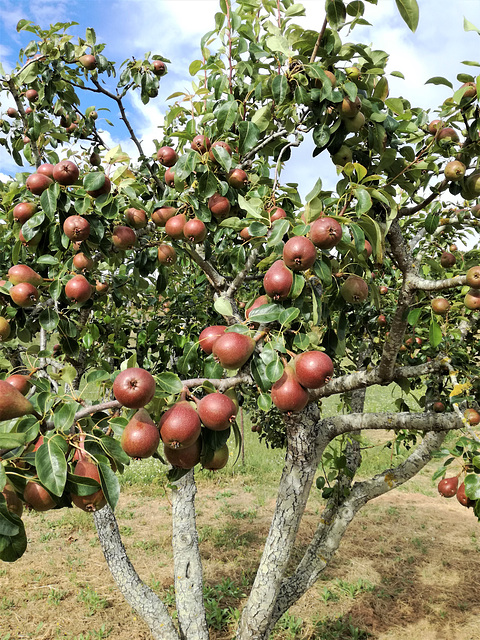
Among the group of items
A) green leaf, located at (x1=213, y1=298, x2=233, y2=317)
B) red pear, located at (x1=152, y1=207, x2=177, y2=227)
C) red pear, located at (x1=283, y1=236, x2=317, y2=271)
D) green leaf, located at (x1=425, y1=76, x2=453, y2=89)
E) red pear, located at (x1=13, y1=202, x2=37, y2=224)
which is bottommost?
green leaf, located at (x1=213, y1=298, x2=233, y2=317)

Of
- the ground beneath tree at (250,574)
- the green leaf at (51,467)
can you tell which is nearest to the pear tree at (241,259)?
the green leaf at (51,467)

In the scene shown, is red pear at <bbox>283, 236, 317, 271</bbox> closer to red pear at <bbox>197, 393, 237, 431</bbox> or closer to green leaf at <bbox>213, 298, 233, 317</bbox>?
green leaf at <bbox>213, 298, 233, 317</bbox>

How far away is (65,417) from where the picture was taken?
1.09 meters

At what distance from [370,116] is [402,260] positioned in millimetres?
637

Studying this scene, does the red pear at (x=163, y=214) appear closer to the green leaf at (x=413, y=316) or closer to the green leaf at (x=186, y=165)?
the green leaf at (x=186, y=165)

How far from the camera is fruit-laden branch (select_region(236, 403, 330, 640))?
2.29 meters

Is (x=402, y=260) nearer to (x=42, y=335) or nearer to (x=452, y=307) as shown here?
(x=452, y=307)

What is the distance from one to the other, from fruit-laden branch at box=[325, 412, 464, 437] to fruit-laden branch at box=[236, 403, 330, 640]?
11 cm

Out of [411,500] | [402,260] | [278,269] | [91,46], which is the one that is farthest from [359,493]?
[411,500]

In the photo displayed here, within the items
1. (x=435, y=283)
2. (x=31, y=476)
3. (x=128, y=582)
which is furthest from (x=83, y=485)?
(x=128, y=582)

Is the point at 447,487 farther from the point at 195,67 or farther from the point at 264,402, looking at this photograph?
the point at 195,67

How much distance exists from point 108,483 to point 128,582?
2793 mm

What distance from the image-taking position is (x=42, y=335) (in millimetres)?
2553

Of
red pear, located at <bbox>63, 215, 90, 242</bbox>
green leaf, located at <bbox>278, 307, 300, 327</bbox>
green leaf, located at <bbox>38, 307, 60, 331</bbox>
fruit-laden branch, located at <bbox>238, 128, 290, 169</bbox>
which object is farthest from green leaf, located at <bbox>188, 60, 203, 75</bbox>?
green leaf, located at <bbox>278, 307, 300, 327</bbox>
